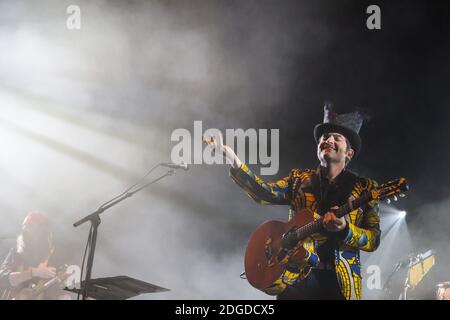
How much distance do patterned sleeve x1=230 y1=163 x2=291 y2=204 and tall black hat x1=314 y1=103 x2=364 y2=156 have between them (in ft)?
2.19


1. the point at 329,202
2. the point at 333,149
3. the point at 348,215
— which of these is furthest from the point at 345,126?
the point at 348,215

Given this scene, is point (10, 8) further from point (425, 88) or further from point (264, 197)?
point (425, 88)

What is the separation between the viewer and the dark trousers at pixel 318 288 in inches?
179

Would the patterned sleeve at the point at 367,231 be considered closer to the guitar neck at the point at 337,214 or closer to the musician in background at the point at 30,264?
the guitar neck at the point at 337,214

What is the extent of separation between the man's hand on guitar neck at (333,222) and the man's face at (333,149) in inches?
32.6

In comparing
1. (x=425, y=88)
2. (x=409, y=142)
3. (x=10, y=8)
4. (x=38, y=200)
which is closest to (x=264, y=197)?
(x=409, y=142)

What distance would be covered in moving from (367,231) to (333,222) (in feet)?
1.53

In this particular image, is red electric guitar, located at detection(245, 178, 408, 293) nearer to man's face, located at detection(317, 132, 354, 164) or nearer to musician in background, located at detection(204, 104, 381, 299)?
musician in background, located at detection(204, 104, 381, 299)

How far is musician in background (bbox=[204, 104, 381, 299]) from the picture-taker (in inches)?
180

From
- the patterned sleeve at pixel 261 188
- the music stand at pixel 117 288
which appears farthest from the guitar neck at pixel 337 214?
the music stand at pixel 117 288

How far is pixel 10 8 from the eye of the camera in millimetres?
6680

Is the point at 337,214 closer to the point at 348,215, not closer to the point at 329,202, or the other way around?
the point at 348,215

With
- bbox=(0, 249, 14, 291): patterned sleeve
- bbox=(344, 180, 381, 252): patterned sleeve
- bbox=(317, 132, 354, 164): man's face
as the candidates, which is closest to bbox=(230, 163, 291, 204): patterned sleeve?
bbox=(317, 132, 354, 164): man's face

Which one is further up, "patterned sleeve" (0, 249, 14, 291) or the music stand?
"patterned sleeve" (0, 249, 14, 291)
